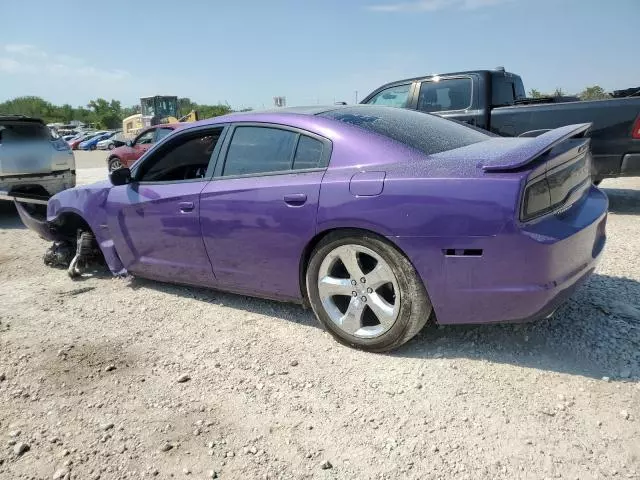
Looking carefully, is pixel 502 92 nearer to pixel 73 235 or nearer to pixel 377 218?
pixel 377 218

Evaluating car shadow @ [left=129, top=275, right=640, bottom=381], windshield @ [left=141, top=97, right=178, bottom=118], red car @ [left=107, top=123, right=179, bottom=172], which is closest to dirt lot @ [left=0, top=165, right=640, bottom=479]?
car shadow @ [left=129, top=275, right=640, bottom=381]

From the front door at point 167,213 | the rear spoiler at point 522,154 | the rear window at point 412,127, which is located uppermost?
the rear window at point 412,127

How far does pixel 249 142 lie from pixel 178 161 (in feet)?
3.65

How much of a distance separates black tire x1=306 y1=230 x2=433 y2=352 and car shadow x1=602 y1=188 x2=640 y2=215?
15.7 ft

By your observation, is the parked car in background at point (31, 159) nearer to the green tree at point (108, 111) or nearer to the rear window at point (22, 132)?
the rear window at point (22, 132)

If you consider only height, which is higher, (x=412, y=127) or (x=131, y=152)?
(x=412, y=127)

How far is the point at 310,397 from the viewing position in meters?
2.61

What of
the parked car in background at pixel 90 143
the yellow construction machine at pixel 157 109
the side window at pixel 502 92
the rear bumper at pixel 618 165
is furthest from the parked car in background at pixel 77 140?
the rear bumper at pixel 618 165

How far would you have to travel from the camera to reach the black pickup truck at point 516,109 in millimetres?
5930

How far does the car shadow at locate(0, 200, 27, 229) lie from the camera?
313 inches

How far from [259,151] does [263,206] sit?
17.8 inches

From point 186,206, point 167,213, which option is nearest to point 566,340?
point 186,206

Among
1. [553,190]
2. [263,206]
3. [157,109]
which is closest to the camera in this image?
[553,190]

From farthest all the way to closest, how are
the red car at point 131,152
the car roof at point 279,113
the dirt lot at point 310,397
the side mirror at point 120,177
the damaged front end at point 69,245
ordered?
1. the red car at point 131,152
2. the damaged front end at point 69,245
3. the side mirror at point 120,177
4. the car roof at point 279,113
5. the dirt lot at point 310,397
